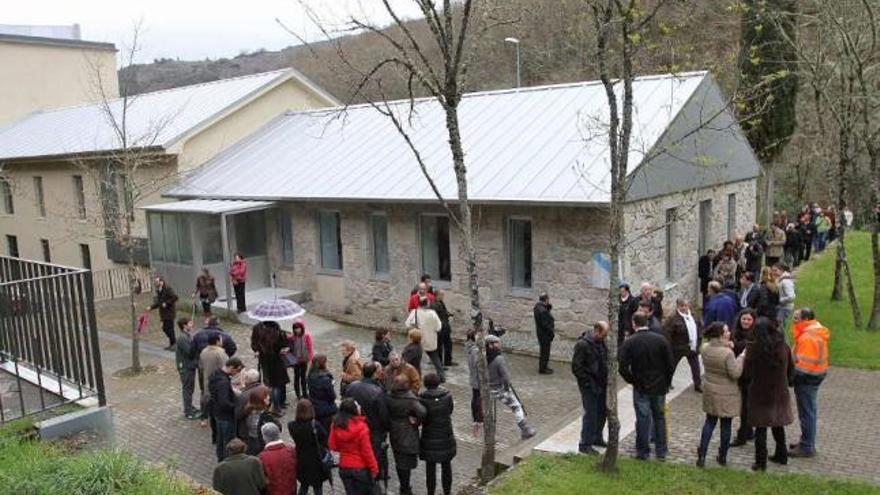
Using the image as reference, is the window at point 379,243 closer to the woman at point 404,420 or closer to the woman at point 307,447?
the woman at point 404,420

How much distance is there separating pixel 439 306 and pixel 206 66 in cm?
10935

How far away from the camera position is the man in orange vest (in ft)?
28.1

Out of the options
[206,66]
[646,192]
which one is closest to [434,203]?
[646,192]

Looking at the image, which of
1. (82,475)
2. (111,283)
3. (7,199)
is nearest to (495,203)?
(82,475)

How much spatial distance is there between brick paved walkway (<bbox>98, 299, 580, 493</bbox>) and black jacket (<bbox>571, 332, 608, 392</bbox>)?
152cm

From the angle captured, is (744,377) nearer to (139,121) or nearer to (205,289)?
(205,289)

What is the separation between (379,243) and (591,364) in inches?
396

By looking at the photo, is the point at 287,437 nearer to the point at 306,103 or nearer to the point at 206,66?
the point at 306,103

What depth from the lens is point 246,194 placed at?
2005 cm

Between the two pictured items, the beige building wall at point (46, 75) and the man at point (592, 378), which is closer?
the man at point (592, 378)

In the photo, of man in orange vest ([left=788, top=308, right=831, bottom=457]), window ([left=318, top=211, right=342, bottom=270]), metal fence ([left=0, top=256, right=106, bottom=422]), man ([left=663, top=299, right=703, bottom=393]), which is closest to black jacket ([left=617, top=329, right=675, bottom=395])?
man in orange vest ([left=788, top=308, right=831, bottom=457])

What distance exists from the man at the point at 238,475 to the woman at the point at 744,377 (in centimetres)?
532

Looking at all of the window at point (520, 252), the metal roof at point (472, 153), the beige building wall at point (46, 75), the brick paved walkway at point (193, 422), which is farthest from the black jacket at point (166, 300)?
the beige building wall at point (46, 75)

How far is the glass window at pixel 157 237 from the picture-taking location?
830 inches
